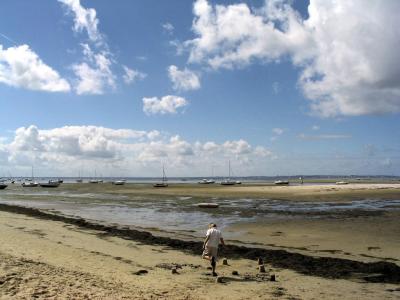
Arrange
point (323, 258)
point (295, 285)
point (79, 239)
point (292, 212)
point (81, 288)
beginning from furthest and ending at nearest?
point (292, 212) → point (79, 239) → point (323, 258) → point (295, 285) → point (81, 288)

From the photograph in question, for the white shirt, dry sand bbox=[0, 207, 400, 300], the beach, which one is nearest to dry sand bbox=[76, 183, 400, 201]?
the beach

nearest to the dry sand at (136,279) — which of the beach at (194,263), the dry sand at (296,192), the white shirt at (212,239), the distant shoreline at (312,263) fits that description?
the beach at (194,263)

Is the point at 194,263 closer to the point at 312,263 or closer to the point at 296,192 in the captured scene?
the point at 312,263

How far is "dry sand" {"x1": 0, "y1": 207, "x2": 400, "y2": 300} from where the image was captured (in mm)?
11594

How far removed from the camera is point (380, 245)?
2159cm

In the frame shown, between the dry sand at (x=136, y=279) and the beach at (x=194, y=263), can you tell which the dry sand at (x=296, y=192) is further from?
the dry sand at (x=136, y=279)

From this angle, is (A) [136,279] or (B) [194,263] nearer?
(A) [136,279]

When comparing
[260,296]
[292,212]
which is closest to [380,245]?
[260,296]

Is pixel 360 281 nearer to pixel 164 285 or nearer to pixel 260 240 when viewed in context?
pixel 164 285

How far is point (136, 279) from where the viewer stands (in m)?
13.6

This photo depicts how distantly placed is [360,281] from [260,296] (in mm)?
4175

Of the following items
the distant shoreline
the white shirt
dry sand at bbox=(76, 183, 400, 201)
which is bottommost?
the distant shoreline

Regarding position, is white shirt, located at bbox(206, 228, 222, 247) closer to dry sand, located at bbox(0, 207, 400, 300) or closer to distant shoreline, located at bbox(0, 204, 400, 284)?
dry sand, located at bbox(0, 207, 400, 300)

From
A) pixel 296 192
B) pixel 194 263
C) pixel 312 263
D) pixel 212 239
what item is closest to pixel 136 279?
pixel 212 239
